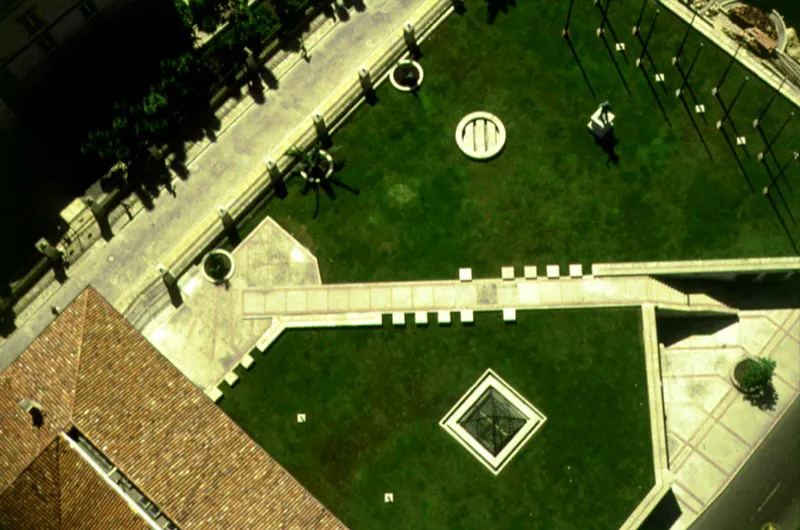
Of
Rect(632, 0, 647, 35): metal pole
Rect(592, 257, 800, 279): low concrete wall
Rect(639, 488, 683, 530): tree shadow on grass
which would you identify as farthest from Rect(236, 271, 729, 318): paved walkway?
Rect(632, 0, 647, 35): metal pole

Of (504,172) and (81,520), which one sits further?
(504,172)

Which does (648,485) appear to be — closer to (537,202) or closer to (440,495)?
(440,495)

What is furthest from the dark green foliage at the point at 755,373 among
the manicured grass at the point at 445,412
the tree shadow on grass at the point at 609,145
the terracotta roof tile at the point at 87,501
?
the terracotta roof tile at the point at 87,501

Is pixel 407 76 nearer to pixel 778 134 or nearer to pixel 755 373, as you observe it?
pixel 778 134

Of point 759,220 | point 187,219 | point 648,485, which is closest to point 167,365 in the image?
point 187,219

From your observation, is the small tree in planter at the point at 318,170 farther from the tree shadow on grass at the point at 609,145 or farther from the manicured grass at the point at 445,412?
the tree shadow on grass at the point at 609,145

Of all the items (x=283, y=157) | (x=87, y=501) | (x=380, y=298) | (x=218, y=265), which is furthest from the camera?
(x=283, y=157)

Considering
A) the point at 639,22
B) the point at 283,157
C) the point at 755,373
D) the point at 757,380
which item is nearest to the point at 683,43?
the point at 639,22
